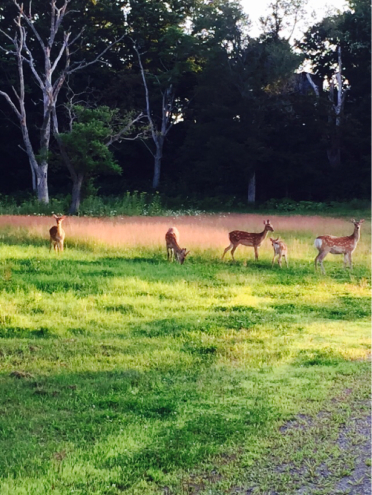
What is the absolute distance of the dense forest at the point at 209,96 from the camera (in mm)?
35688

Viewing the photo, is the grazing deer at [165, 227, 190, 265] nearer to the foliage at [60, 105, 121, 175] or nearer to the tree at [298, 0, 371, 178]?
the foliage at [60, 105, 121, 175]

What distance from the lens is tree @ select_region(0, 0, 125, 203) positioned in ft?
98.9

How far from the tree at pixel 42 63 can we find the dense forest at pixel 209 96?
0.18 meters

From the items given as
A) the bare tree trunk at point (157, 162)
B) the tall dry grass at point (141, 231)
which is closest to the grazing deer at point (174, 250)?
the tall dry grass at point (141, 231)

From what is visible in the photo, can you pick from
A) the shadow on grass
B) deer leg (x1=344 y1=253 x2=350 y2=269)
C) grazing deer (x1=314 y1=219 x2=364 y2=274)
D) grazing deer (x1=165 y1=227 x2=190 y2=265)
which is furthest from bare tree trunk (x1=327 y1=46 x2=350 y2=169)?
the shadow on grass

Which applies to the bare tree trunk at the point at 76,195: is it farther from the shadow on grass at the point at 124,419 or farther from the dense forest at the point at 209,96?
the shadow on grass at the point at 124,419

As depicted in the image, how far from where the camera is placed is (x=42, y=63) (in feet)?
138

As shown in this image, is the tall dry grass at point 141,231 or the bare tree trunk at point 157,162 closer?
the tall dry grass at point 141,231

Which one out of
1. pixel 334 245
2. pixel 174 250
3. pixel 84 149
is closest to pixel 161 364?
pixel 174 250

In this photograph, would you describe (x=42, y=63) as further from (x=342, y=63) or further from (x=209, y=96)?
(x=342, y=63)

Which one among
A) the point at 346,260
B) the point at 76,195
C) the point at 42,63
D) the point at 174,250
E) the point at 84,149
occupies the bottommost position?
the point at 346,260

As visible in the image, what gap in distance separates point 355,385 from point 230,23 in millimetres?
32672

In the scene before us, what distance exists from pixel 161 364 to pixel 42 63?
38.2m

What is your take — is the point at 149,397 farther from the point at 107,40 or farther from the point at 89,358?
the point at 107,40
